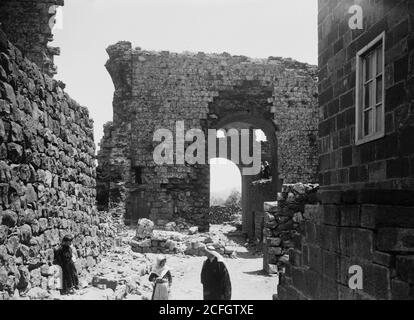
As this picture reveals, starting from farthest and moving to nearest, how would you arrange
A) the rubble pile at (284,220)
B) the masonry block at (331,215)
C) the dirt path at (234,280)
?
the rubble pile at (284,220) < the dirt path at (234,280) < the masonry block at (331,215)

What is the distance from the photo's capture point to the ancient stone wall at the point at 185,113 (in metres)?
17.8

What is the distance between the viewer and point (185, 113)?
18.2m

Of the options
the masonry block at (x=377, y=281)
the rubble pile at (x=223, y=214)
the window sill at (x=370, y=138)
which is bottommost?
the rubble pile at (x=223, y=214)

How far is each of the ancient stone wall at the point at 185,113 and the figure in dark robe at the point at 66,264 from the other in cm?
971

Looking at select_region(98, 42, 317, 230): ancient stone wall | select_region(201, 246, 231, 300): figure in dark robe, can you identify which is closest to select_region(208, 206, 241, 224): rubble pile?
select_region(98, 42, 317, 230): ancient stone wall

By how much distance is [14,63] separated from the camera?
5.55 m

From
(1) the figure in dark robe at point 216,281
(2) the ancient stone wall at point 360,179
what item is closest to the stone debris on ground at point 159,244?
(1) the figure in dark robe at point 216,281

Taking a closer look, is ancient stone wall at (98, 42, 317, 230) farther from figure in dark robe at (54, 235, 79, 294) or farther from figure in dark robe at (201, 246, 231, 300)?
figure in dark robe at (201, 246, 231, 300)

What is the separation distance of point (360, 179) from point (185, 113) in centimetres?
1242

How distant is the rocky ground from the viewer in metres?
7.46

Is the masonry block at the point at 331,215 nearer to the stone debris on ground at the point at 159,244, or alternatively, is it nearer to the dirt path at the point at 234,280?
the dirt path at the point at 234,280

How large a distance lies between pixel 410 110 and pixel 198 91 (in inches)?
532

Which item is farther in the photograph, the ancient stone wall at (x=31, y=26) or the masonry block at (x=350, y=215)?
the ancient stone wall at (x=31, y=26)

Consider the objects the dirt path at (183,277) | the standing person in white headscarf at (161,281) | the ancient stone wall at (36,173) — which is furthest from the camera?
the dirt path at (183,277)
